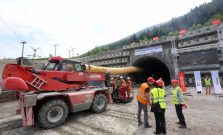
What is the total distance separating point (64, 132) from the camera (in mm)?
3764

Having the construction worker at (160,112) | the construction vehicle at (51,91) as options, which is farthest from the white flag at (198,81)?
the construction vehicle at (51,91)

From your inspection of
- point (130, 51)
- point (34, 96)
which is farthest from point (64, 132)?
point (130, 51)

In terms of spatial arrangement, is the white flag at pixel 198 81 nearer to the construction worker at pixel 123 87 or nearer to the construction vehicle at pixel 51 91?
the construction worker at pixel 123 87

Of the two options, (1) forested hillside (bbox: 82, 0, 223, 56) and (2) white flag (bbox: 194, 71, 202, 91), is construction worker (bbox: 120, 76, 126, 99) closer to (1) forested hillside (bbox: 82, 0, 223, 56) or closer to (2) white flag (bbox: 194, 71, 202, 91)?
(2) white flag (bbox: 194, 71, 202, 91)

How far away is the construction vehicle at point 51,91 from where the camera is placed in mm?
3666

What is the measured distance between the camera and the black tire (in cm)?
558

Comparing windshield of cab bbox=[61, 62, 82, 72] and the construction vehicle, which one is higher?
windshield of cab bbox=[61, 62, 82, 72]

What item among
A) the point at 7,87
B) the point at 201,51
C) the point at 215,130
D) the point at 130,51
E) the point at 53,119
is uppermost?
the point at 130,51

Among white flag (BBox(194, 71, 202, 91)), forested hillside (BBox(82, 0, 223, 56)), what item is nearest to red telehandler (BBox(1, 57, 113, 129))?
white flag (BBox(194, 71, 202, 91))

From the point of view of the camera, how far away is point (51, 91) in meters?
4.75

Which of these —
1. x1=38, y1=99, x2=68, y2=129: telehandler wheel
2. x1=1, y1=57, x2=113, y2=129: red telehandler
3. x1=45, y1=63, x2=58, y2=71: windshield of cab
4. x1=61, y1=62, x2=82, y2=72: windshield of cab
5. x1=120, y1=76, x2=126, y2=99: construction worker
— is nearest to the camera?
x1=1, y1=57, x2=113, y2=129: red telehandler

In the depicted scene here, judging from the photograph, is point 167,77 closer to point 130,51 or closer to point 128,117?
point 130,51

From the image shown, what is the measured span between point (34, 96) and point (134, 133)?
3576 millimetres

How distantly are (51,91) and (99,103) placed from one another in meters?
2.53
